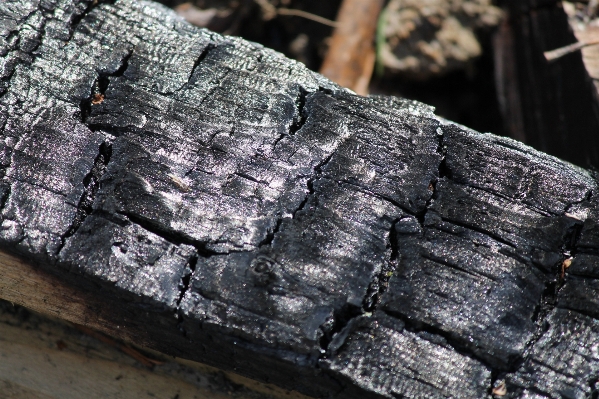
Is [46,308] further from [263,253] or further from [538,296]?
[538,296]

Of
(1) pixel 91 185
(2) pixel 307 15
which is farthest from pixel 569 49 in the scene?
(1) pixel 91 185

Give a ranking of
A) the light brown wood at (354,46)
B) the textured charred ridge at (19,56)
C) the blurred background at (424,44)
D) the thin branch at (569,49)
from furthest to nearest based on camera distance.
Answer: the light brown wood at (354,46)
the blurred background at (424,44)
the thin branch at (569,49)
the textured charred ridge at (19,56)

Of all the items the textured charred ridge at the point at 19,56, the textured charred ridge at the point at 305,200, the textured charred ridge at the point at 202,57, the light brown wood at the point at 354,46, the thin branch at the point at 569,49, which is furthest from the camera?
the light brown wood at the point at 354,46

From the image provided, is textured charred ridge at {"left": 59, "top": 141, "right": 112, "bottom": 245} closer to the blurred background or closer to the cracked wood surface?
the cracked wood surface

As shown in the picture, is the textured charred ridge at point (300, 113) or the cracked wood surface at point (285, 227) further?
the textured charred ridge at point (300, 113)

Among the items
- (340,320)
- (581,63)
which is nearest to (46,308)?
(340,320)

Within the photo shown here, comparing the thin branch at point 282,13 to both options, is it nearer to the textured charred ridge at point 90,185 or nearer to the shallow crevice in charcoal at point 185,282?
the textured charred ridge at point 90,185

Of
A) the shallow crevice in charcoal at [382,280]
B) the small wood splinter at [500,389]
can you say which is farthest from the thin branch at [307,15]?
the small wood splinter at [500,389]

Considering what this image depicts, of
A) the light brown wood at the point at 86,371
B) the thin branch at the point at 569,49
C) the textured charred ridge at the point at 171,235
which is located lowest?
the light brown wood at the point at 86,371

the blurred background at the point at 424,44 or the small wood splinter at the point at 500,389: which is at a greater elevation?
the blurred background at the point at 424,44
